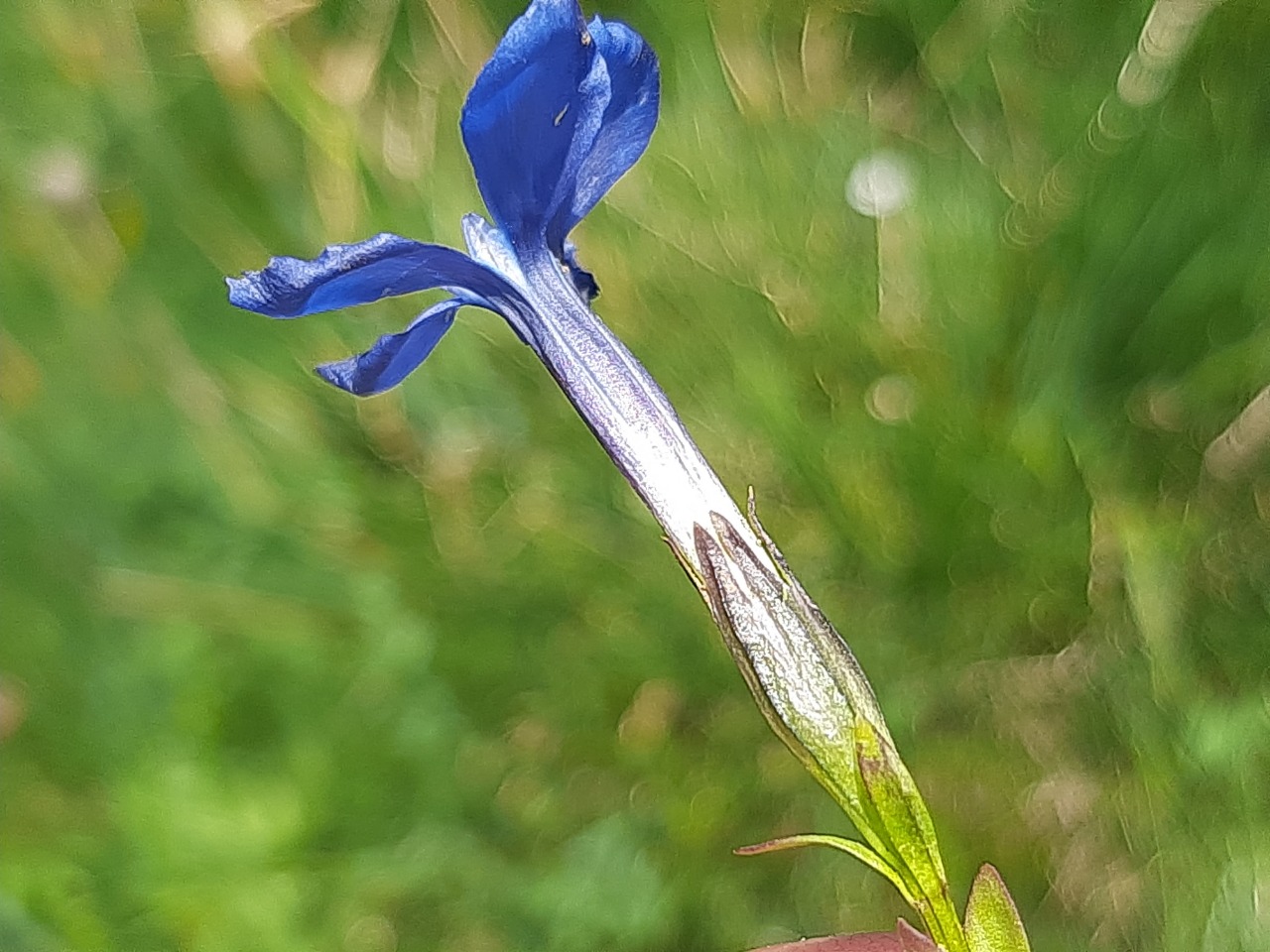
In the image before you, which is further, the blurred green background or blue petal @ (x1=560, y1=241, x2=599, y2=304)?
the blurred green background

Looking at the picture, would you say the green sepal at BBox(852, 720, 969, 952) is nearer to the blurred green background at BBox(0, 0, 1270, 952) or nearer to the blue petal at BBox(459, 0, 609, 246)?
the blue petal at BBox(459, 0, 609, 246)

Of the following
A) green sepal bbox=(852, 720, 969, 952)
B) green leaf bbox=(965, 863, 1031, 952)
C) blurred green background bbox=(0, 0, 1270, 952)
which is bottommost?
green leaf bbox=(965, 863, 1031, 952)

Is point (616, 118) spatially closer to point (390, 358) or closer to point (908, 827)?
point (390, 358)

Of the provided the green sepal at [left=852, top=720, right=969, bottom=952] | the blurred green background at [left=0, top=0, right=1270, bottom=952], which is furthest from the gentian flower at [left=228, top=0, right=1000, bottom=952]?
the blurred green background at [left=0, top=0, right=1270, bottom=952]

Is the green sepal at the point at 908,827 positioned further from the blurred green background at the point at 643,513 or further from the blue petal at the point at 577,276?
the blurred green background at the point at 643,513

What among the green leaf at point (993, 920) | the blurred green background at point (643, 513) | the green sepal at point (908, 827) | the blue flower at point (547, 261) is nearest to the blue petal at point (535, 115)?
the blue flower at point (547, 261)

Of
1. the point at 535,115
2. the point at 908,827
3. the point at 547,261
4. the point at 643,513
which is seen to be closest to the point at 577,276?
the point at 547,261
